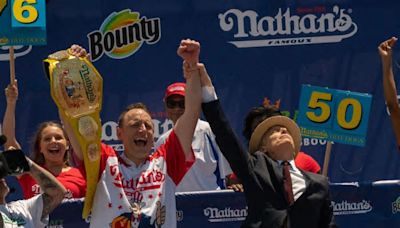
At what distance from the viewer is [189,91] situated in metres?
5.14

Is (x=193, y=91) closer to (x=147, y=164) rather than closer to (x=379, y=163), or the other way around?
(x=147, y=164)

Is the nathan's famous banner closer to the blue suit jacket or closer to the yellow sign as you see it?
the yellow sign

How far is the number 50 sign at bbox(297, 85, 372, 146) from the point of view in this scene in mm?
6844

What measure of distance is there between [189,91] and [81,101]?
525 mm

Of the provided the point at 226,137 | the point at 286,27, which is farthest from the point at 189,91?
the point at 286,27

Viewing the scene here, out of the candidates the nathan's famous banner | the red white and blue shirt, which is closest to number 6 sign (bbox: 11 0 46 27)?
the nathan's famous banner

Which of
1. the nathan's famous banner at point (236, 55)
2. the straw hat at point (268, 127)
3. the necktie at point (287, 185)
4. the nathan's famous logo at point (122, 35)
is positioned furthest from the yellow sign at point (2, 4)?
the necktie at point (287, 185)

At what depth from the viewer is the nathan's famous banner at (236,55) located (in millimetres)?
8109

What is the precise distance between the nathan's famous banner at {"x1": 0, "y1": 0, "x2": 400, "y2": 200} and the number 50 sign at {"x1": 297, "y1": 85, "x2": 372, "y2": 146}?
127cm

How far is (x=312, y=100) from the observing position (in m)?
6.90

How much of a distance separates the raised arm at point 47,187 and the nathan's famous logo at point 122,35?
3.00 m

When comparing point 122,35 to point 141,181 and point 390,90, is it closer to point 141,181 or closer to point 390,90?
point 390,90

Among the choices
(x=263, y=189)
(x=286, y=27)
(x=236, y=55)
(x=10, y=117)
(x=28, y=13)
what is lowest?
(x=263, y=189)

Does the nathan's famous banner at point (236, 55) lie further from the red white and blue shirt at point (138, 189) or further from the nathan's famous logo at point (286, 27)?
the red white and blue shirt at point (138, 189)
